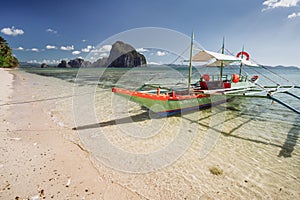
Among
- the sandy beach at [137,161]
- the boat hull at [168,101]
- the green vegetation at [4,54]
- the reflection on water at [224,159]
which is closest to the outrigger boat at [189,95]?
the boat hull at [168,101]

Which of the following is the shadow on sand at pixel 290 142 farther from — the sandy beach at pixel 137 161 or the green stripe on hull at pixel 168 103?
the green stripe on hull at pixel 168 103

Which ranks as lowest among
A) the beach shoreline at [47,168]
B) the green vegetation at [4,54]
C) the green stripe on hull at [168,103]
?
the beach shoreline at [47,168]

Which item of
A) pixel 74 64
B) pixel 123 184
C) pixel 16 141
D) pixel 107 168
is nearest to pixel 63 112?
pixel 16 141

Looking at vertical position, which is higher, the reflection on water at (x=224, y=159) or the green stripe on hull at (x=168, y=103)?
the green stripe on hull at (x=168, y=103)

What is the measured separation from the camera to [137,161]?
162 inches

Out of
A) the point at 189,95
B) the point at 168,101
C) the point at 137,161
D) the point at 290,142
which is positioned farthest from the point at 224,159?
the point at 189,95

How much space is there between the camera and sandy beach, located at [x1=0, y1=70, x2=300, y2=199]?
296 centimetres

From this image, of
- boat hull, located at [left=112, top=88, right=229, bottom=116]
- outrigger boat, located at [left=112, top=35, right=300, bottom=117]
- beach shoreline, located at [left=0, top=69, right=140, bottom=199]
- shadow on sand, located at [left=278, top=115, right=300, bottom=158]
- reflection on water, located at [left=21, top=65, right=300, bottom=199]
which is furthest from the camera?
outrigger boat, located at [left=112, top=35, right=300, bottom=117]

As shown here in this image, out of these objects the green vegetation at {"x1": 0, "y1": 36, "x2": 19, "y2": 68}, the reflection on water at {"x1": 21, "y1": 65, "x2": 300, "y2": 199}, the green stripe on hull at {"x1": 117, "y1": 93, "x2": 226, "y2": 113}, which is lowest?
the reflection on water at {"x1": 21, "y1": 65, "x2": 300, "y2": 199}

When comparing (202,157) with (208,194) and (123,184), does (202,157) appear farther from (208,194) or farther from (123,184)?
(123,184)

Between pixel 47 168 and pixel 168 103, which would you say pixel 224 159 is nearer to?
pixel 168 103

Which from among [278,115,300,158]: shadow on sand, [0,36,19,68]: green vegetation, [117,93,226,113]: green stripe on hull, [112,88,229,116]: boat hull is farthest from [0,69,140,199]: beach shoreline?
[0,36,19,68]: green vegetation

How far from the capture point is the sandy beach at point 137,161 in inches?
116

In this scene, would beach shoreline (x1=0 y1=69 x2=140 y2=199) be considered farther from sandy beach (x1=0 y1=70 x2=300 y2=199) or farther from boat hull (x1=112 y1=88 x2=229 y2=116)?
boat hull (x1=112 y1=88 x2=229 y2=116)
